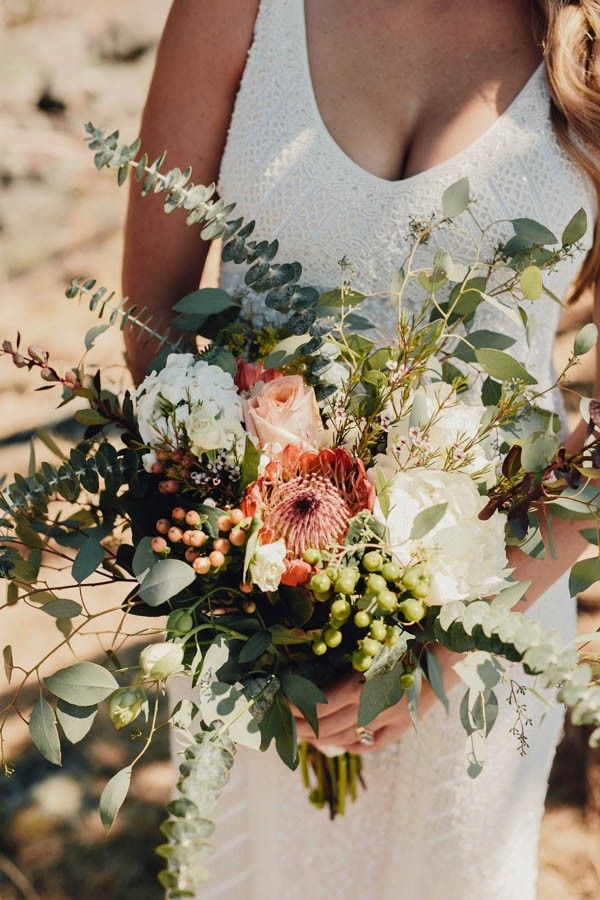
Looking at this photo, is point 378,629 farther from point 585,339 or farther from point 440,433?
point 585,339

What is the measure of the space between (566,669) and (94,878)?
212 centimetres

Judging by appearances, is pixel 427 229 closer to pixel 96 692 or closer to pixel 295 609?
pixel 295 609

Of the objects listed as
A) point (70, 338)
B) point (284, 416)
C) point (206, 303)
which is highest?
point (70, 338)

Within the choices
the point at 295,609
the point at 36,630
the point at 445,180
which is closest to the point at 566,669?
the point at 295,609

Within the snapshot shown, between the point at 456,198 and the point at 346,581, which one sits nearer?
the point at 346,581

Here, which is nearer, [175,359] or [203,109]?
[175,359]

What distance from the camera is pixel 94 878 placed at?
2.46m

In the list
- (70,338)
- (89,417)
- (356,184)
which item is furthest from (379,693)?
(70,338)

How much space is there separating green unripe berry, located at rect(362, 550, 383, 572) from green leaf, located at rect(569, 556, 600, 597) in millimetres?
216

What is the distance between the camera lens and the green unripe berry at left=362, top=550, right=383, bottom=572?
92 cm

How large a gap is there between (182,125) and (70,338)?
249cm

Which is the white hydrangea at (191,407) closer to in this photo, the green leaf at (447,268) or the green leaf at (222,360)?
the green leaf at (222,360)

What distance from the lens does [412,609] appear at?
0.92m

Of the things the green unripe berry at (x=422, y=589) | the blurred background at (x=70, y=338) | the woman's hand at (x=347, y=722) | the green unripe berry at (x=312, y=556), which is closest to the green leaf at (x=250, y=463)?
the green unripe berry at (x=312, y=556)
